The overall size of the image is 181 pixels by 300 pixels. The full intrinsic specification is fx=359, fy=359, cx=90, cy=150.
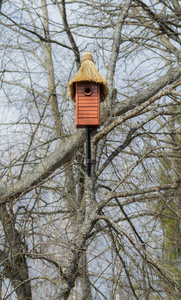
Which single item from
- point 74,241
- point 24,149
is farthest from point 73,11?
point 74,241

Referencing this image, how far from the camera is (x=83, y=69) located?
2504mm

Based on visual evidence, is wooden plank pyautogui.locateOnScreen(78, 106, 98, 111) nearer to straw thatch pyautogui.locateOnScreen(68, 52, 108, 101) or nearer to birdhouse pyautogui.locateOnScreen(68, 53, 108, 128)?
birdhouse pyautogui.locateOnScreen(68, 53, 108, 128)

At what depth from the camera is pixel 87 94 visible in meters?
2.53

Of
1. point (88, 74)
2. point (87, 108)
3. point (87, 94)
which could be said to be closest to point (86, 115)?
point (87, 108)

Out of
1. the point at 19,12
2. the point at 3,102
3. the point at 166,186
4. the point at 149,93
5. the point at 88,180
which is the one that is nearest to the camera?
the point at 166,186

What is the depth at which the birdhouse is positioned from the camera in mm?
2480

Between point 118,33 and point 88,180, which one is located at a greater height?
point 118,33

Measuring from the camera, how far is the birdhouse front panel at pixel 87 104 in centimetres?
→ 250

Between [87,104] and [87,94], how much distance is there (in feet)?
0.24

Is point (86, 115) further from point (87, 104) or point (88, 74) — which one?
point (88, 74)

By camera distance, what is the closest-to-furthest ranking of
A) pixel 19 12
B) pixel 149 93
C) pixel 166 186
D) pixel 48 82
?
pixel 166 186
pixel 149 93
pixel 19 12
pixel 48 82

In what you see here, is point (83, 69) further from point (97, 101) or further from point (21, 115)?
point (21, 115)

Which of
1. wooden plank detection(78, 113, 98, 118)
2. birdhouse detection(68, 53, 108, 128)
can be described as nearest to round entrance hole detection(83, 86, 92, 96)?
birdhouse detection(68, 53, 108, 128)

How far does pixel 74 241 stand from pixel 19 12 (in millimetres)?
2696
